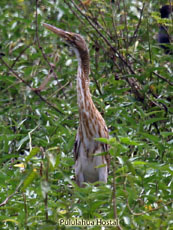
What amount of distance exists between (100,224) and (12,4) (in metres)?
5.24

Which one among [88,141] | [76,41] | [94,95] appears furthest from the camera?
[94,95]

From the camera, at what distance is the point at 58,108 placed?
16.1 feet

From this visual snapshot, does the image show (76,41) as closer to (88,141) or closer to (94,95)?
(88,141)

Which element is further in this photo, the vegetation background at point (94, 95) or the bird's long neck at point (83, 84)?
the bird's long neck at point (83, 84)

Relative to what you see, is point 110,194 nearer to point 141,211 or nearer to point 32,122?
point 141,211

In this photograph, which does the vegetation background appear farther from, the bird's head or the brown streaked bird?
the bird's head

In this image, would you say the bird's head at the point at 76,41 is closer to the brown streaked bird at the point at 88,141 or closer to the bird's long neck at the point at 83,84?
the bird's long neck at the point at 83,84

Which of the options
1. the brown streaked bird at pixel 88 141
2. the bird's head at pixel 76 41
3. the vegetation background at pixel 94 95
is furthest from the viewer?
the bird's head at pixel 76 41

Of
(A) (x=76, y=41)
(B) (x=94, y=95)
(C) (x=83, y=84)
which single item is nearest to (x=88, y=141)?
(C) (x=83, y=84)

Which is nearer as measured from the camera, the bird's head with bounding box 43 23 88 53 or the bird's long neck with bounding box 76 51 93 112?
the bird's long neck with bounding box 76 51 93 112

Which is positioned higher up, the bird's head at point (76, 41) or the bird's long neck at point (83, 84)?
the bird's head at point (76, 41)

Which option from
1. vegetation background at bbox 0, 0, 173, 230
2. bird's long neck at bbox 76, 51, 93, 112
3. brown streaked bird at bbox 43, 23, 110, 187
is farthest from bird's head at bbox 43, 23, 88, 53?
vegetation background at bbox 0, 0, 173, 230

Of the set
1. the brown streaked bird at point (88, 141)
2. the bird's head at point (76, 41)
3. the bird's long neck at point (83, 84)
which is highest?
the bird's head at point (76, 41)

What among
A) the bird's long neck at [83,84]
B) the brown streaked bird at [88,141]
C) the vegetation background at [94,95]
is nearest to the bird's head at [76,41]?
the bird's long neck at [83,84]
